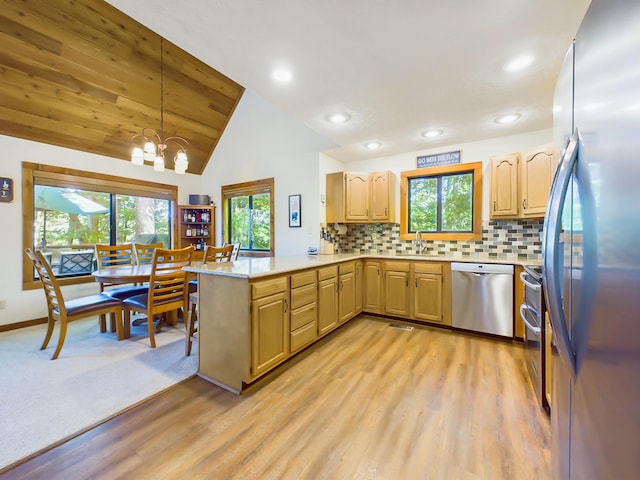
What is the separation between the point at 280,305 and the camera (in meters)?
2.29

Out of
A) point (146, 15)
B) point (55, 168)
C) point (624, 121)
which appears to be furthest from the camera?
point (55, 168)

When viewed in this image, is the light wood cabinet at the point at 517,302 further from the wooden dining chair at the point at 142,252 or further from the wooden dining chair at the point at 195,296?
the wooden dining chair at the point at 142,252

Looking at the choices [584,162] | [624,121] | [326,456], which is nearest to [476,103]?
[584,162]

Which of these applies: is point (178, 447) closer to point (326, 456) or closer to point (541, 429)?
point (326, 456)

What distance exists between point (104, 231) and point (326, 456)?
15.8 ft

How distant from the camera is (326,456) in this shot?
4.81ft

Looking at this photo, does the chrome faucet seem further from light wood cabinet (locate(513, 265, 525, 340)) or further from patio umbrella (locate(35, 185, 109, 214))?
patio umbrella (locate(35, 185, 109, 214))

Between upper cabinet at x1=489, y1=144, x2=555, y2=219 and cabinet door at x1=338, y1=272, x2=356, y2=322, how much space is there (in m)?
1.87

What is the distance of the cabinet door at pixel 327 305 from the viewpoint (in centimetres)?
284

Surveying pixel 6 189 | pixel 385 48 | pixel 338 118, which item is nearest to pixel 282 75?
pixel 385 48

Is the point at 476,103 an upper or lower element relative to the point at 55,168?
upper

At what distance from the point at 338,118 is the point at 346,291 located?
2.00 m

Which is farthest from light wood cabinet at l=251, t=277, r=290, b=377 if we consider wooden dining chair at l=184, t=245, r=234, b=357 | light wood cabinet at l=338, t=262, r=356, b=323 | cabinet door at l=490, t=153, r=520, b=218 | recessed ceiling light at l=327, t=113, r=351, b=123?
cabinet door at l=490, t=153, r=520, b=218

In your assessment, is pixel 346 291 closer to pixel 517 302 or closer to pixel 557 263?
pixel 517 302
